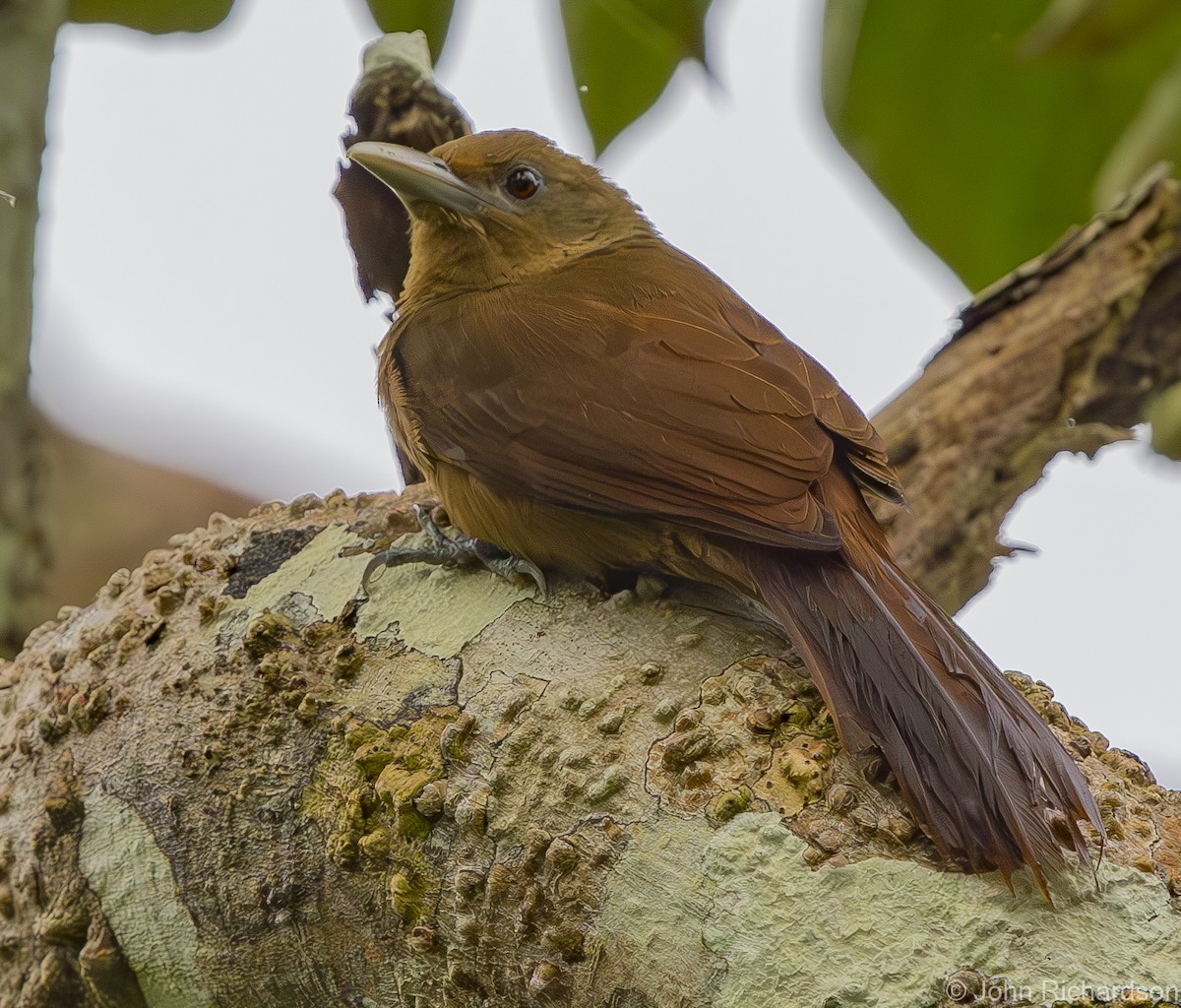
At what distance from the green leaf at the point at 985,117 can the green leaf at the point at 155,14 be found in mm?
1479

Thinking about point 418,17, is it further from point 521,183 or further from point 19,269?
point 19,269

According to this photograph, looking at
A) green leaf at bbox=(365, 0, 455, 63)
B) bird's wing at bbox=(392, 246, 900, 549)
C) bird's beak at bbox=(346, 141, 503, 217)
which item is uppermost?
green leaf at bbox=(365, 0, 455, 63)

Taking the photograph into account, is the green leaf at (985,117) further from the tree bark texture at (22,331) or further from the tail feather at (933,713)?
the tree bark texture at (22,331)

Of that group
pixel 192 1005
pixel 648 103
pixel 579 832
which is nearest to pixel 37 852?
pixel 192 1005

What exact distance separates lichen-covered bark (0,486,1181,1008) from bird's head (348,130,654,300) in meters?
0.64

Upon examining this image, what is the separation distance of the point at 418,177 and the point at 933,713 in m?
1.36

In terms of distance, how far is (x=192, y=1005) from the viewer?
1706mm

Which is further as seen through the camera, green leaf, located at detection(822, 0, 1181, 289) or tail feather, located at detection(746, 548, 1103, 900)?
green leaf, located at detection(822, 0, 1181, 289)

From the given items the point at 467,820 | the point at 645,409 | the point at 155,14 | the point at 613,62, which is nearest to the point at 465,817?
the point at 467,820

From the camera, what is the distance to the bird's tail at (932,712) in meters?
1.35

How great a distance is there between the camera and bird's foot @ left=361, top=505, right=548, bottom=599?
1911mm

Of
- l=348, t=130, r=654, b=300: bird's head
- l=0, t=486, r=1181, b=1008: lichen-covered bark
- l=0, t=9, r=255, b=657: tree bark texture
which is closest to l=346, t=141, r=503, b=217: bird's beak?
l=348, t=130, r=654, b=300: bird's head

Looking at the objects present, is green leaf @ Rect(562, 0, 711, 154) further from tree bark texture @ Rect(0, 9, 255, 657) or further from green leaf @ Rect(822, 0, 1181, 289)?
tree bark texture @ Rect(0, 9, 255, 657)

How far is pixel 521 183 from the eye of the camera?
98.4 inches
